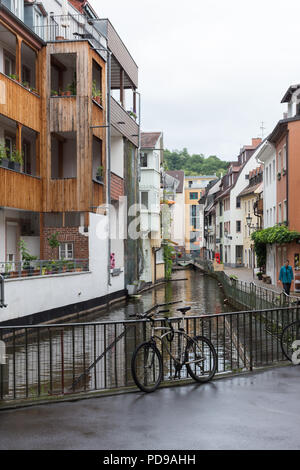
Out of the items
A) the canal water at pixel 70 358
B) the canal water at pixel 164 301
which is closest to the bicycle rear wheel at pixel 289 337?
the canal water at pixel 70 358

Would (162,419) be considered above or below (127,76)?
below

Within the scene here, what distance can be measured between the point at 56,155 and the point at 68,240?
4.12 meters

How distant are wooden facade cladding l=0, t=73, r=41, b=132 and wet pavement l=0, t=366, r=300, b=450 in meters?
13.8

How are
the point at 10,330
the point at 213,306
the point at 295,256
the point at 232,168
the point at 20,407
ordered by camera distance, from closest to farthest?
the point at 20,407 < the point at 10,330 < the point at 213,306 < the point at 295,256 < the point at 232,168

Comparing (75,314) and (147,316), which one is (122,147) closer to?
(75,314)

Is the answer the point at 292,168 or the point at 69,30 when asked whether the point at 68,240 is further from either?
the point at 292,168

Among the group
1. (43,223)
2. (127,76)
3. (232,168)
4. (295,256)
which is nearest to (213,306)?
(295,256)

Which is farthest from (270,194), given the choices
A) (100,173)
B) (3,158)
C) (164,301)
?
(3,158)

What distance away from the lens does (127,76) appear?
3181cm

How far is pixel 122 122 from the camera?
2931cm

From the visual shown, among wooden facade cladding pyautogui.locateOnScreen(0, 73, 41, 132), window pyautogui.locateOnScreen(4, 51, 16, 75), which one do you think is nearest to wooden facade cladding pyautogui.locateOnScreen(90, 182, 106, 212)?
wooden facade cladding pyautogui.locateOnScreen(0, 73, 41, 132)

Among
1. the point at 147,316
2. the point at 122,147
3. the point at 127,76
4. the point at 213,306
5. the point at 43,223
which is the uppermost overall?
the point at 127,76

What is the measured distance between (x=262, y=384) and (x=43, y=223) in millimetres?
16601
